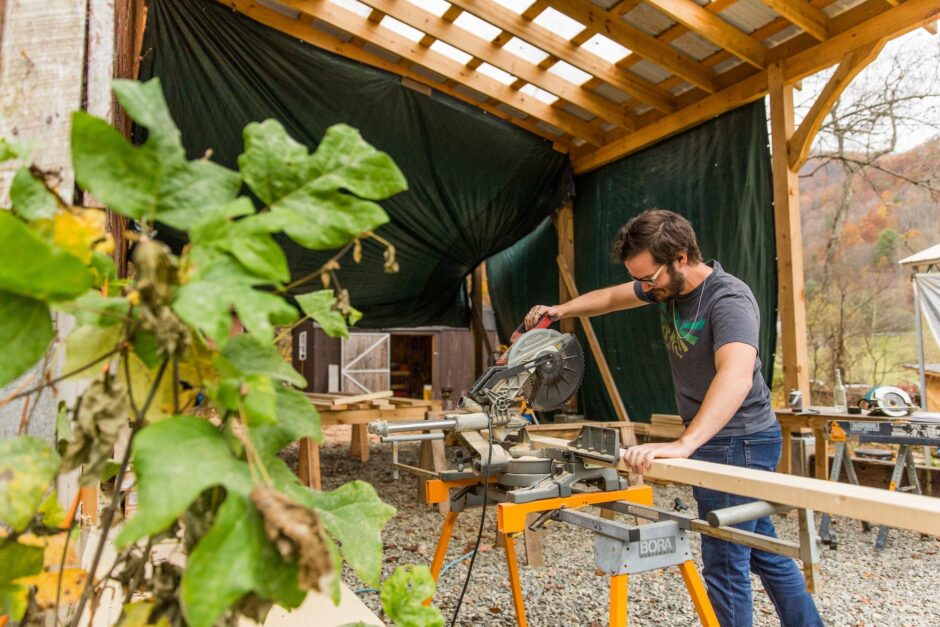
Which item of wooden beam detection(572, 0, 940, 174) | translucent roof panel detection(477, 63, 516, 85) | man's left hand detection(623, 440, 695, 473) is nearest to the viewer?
man's left hand detection(623, 440, 695, 473)

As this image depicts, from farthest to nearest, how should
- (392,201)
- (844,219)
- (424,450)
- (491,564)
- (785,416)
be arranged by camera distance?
1. (844,219)
2. (392,201)
3. (424,450)
4. (785,416)
5. (491,564)

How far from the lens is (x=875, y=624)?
2.63 metres

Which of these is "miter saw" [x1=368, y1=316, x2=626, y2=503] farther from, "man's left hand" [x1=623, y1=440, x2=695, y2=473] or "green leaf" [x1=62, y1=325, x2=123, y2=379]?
"green leaf" [x1=62, y1=325, x2=123, y2=379]

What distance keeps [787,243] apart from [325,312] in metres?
4.31

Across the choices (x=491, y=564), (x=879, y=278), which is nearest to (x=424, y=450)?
(x=491, y=564)

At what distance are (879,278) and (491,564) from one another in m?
14.9

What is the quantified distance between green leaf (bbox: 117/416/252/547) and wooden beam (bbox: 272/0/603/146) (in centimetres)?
468

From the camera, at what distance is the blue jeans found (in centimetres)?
185

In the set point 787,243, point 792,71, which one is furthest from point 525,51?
point 787,243

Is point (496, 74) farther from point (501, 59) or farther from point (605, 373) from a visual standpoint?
point (605, 373)

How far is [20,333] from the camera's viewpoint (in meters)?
0.42

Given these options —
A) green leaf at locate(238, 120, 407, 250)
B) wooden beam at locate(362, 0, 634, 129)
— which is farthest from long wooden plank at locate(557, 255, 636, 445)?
green leaf at locate(238, 120, 407, 250)

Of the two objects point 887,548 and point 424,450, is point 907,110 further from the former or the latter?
point 424,450

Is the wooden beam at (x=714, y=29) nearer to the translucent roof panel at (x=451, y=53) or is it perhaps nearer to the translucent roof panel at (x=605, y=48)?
the translucent roof panel at (x=605, y=48)
